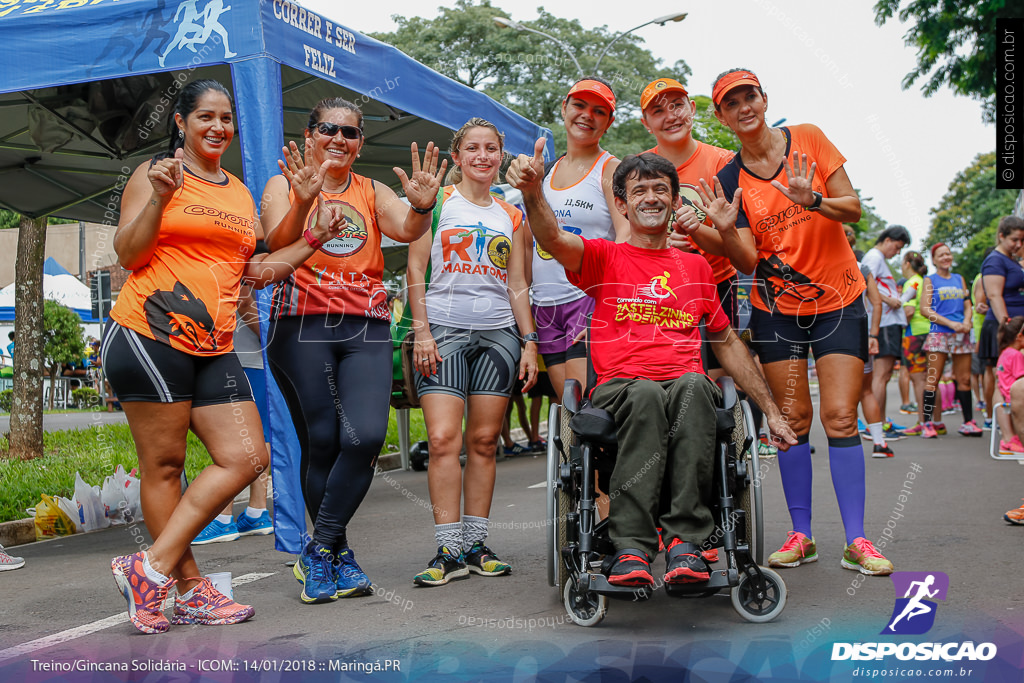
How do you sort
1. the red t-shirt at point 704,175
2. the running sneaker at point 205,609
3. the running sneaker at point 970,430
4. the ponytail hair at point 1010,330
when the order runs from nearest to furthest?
the running sneaker at point 205,609 < the red t-shirt at point 704,175 < the ponytail hair at point 1010,330 < the running sneaker at point 970,430

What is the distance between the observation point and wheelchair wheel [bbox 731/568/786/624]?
3.32 m

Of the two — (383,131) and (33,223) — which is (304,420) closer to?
(383,131)

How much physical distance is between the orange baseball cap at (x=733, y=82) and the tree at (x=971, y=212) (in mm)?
52963

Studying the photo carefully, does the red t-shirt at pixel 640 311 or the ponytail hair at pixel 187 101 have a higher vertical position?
the ponytail hair at pixel 187 101

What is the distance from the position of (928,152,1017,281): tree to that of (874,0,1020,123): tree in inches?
1616

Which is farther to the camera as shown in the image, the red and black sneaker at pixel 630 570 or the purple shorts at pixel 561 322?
the purple shorts at pixel 561 322

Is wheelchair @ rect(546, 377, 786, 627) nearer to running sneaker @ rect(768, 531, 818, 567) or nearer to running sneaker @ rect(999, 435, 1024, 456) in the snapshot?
running sneaker @ rect(768, 531, 818, 567)

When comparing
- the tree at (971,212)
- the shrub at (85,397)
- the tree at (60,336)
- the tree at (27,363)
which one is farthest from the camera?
the tree at (971,212)

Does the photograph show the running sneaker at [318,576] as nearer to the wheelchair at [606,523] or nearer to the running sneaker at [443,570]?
the running sneaker at [443,570]

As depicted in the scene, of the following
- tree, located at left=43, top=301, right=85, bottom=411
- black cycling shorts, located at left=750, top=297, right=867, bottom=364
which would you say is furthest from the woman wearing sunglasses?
tree, located at left=43, top=301, right=85, bottom=411

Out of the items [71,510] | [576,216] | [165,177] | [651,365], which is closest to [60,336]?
[71,510]

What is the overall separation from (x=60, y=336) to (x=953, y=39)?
2062 centimetres

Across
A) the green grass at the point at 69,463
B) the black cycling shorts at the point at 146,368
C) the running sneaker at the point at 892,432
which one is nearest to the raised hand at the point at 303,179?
the black cycling shorts at the point at 146,368

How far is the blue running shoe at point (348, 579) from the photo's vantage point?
12.9ft
